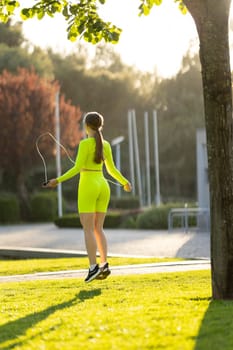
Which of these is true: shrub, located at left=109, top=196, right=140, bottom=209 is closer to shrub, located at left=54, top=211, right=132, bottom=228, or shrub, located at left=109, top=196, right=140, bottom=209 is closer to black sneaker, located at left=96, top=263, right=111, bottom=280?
shrub, located at left=54, top=211, right=132, bottom=228

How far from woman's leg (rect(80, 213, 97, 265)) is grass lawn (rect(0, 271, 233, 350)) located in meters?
0.34

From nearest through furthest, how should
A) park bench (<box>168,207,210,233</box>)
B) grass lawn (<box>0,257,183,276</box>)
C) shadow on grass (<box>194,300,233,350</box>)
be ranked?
shadow on grass (<box>194,300,233,350</box>), grass lawn (<box>0,257,183,276</box>), park bench (<box>168,207,210,233</box>)

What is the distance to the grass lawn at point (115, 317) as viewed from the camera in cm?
510

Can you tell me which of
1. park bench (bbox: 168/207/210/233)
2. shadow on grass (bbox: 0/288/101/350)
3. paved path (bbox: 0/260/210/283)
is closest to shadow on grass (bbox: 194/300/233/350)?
shadow on grass (bbox: 0/288/101/350)

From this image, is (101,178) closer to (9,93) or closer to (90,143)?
(90,143)

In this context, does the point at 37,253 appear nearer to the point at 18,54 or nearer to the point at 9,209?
the point at 9,209

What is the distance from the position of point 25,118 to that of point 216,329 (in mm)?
34572

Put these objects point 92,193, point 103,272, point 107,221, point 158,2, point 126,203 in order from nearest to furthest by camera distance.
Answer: point 92,193 < point 103,272 < point 158,2 < point 107,221 < point 126,203

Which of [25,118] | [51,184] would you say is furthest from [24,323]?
[25,118]

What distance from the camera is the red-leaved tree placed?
3969 centimetres

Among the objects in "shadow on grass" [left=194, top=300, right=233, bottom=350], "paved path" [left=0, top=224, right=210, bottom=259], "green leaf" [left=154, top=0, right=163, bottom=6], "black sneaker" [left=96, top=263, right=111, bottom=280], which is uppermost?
"green leaf" [left=154, top=0, right=163, bottom=6]

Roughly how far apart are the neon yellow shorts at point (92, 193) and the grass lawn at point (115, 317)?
31.1 inches

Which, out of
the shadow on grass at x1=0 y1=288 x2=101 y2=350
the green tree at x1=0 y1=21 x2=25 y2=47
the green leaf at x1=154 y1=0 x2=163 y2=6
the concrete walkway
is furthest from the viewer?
the green tree at x1=0 y1=21 x2=25 y2=47

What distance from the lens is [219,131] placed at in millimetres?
6938
